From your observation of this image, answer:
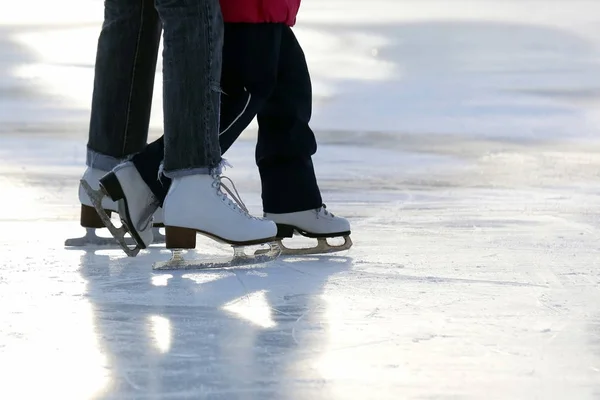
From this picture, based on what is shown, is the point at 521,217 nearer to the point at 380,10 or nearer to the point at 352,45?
the point at 352,45

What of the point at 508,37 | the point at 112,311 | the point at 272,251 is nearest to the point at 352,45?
the point at 508,37

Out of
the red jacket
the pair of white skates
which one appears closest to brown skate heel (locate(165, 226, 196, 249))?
the pair of white skates

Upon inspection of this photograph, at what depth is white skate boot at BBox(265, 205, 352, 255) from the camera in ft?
8.54

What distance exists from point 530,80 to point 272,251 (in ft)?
17.9

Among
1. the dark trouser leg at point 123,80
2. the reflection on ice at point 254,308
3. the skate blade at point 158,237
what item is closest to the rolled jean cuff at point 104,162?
the dark trouser leg at point 123,80

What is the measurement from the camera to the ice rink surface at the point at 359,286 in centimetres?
151

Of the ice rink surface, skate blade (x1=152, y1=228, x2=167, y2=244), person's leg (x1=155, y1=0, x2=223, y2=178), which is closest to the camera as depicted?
the ice rink surface

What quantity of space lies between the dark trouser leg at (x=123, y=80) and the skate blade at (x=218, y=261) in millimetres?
319

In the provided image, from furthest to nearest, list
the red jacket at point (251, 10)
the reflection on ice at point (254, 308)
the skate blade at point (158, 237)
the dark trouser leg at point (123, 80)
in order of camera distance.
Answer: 1. the skate blade at point (158, 237)
2. the dark trouser leg at point (123, 80)
3. the red jacket at point (251, 10)
4. the reflection on ice at point (254, 308)

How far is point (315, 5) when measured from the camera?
13367 mm

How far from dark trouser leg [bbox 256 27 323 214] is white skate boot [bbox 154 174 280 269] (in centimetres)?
23

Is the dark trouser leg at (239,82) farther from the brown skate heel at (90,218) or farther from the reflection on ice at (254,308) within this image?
the reflection on ice at (254,308)

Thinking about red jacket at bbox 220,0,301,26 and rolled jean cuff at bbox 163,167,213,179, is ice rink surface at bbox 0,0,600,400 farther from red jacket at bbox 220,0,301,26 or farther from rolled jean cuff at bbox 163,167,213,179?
red jacket at bbox 220,0,301,26

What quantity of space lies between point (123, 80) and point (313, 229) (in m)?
0.47
